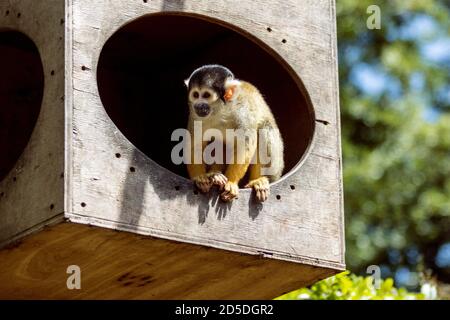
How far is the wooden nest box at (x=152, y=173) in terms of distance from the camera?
6152 mm

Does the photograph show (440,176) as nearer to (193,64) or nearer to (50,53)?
(193,64)

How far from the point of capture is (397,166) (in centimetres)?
1566

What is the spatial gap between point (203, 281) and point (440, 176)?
9162 millimetres

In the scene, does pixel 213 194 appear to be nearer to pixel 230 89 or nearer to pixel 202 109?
pixel 202 109

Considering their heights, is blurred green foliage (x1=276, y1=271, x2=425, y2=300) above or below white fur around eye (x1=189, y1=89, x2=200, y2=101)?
below

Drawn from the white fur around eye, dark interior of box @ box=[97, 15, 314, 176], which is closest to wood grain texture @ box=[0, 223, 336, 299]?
dark interior of box @ box=[97, 15, 314, 176]

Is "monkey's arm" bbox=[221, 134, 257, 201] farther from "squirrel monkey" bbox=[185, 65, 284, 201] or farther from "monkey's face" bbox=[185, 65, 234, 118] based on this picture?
"monkey's face" bbox=[185, 65, 234, 118]

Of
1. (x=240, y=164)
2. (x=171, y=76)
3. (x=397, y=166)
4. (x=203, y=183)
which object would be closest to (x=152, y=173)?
(x=203, y=183)

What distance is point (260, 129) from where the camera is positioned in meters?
7.23

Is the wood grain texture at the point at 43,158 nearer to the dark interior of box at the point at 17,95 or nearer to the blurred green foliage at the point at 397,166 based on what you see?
the dark interior of box at the point at 17,95

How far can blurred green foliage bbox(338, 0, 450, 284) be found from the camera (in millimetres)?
15484

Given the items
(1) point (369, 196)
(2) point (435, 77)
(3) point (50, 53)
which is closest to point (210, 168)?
(3) point (50, 53)

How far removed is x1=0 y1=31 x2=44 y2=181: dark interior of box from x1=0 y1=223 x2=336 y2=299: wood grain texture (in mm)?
1140

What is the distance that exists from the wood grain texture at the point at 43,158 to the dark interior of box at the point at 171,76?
1.33 meters
